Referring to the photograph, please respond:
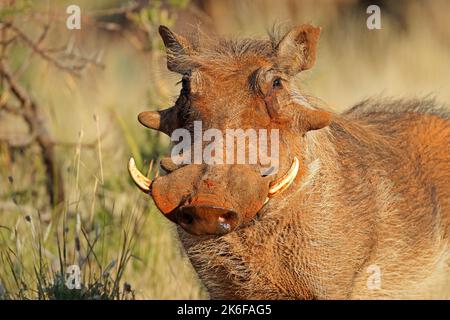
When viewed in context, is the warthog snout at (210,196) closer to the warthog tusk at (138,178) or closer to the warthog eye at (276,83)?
the warthog tusk at (138,178)

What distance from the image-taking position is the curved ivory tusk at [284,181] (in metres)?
3.63

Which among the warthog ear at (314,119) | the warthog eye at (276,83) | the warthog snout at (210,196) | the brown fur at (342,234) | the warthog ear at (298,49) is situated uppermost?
the warthog ear at (298,49)

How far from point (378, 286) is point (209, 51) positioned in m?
1.22

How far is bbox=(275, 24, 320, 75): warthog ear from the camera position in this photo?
398 cm

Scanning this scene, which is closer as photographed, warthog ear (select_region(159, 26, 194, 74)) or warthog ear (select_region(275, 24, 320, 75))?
warthog ear (select_region(275, 24, 320, 75))

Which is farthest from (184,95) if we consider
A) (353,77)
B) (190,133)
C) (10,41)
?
(353,77)

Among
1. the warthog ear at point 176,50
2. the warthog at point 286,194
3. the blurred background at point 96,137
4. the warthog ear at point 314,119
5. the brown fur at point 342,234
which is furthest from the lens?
the blurred background at point 96,137

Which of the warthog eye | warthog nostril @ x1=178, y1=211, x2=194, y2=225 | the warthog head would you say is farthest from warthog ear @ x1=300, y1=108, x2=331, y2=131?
warthog nostril @ x1=178, y1=211, x2=194, y2=225

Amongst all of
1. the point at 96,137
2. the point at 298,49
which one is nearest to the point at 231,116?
the point at 298,49

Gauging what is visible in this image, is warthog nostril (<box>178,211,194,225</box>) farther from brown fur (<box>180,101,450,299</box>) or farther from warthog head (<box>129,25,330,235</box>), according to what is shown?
brown fur (<box>180,101,450,299</box>)

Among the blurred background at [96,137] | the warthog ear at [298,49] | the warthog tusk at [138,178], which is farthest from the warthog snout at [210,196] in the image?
the blurred background at [96,137]

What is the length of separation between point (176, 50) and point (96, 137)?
9.08 ft

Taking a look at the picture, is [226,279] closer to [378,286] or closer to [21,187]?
[378,286]

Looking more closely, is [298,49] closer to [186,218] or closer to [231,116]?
[231,116]
